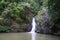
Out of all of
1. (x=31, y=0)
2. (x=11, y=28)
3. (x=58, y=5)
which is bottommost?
(x=11, y=28)

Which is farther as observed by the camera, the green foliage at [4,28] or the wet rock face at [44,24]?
the green foliage at [4,28]

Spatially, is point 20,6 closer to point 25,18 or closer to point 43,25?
point 25,18

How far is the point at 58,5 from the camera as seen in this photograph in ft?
64.3

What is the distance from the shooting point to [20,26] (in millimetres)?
29859

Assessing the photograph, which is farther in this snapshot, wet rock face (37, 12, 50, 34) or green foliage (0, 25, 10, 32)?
green foliage (0, 25, 10, 32)

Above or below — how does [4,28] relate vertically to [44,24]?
below

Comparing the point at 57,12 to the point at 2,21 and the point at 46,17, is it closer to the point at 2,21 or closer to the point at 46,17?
the point at 46,17

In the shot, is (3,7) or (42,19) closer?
(42,19)

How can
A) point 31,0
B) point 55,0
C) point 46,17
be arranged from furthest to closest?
point 31,0
point 46,17
point 55,0

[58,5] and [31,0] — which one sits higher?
[31,0]

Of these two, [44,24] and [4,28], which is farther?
[4,28]

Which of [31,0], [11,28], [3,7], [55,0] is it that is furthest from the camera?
[31,0]

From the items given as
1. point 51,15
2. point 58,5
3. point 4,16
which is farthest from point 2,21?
point 58,5

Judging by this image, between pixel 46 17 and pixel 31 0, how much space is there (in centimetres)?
1387
